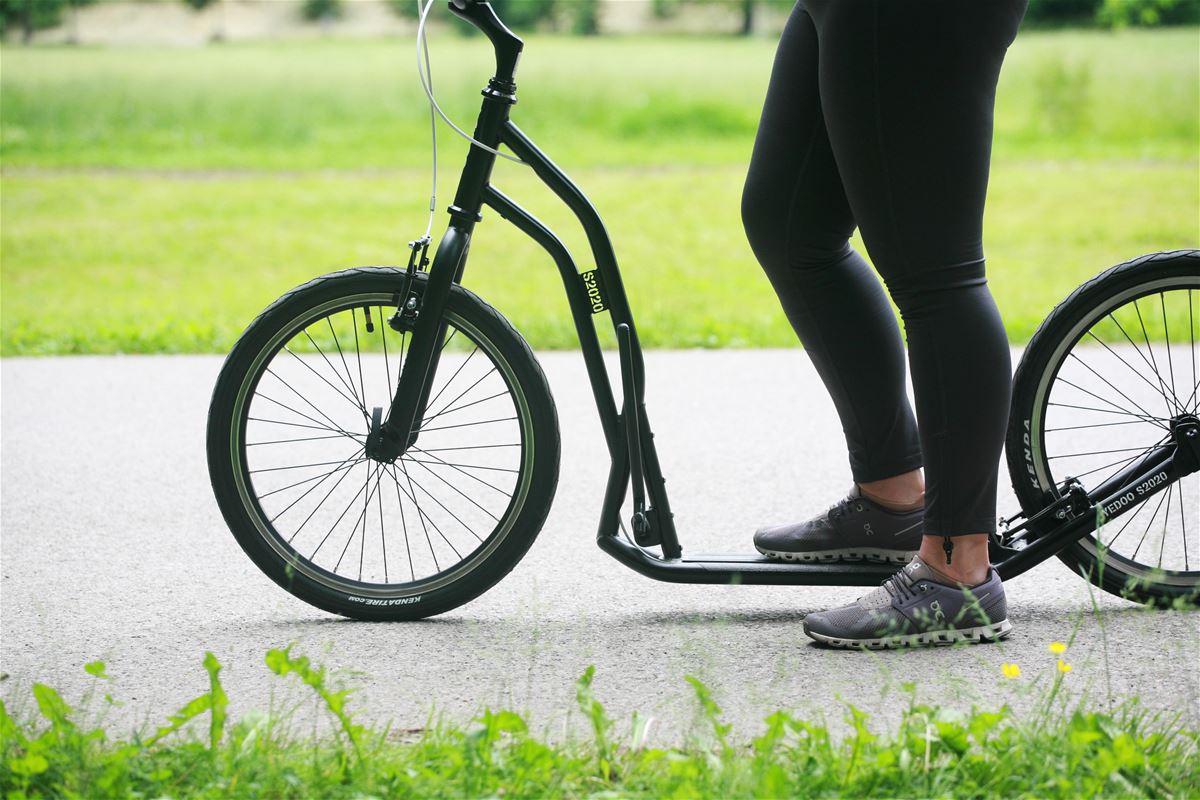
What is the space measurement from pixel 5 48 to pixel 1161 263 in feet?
99.3

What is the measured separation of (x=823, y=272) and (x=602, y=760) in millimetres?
1126

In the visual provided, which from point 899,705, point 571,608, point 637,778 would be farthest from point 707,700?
point 571,608

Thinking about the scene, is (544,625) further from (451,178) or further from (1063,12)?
(1063,12)

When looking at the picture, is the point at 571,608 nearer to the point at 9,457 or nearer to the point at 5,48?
the point at 9,457

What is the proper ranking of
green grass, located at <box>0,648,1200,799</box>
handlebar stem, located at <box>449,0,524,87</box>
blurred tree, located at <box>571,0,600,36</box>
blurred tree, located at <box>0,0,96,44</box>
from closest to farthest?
green grass, located at <box>0,648,1200,799</box> → handlebar stem, located at <box>449,0,524,87</box> → blurred tree, located at <box>0,0,96,44</box> → blurred tree, located at <box>571,0,600,36</box>

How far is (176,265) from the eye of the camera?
1073 cm

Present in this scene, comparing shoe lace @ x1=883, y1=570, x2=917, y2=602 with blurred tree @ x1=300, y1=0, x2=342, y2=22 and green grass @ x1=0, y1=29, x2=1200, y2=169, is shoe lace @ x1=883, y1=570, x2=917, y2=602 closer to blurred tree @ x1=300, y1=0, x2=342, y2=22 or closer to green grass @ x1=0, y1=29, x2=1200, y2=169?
green grass @ x1=0, y1=29, x2=1200, y2=169

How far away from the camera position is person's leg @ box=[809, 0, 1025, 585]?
237 cm

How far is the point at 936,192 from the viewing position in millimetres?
2436

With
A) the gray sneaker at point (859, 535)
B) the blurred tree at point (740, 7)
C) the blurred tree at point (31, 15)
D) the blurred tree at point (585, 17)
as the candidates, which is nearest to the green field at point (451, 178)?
the blurred tree at point (31, 15)

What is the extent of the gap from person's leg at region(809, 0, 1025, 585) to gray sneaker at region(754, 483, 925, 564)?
0.23 metres

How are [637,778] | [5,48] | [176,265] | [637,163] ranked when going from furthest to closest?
[5,48], [637,163], [176,265], [637,778]

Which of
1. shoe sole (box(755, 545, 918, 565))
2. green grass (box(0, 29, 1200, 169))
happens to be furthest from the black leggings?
green grass (box(0, 29, 1200, 169))

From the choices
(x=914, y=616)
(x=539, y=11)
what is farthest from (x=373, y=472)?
(x=539, y=11)
